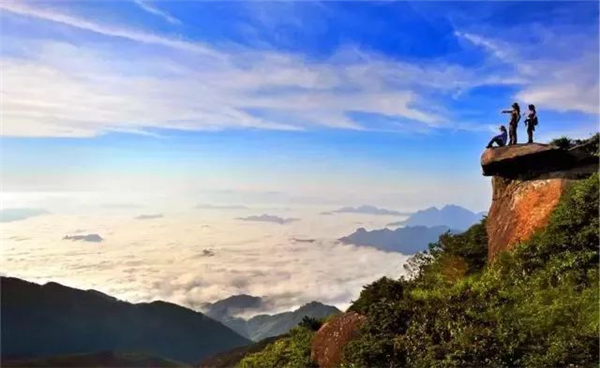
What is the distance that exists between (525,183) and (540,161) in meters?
1.08

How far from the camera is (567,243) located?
735 inches

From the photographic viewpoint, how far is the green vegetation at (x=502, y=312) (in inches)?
553

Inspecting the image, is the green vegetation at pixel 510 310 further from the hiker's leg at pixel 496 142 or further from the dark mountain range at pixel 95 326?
the dark mountain range at pixel 95 326

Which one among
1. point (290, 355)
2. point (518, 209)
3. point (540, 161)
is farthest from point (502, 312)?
point (540, 161)

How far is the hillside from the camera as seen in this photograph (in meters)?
14.3

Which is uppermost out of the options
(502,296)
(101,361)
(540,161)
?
(540,161)

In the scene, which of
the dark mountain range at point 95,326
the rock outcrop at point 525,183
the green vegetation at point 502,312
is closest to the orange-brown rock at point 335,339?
the green vegetation at point 502,312

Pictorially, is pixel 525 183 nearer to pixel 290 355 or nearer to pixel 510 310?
pixel 510 310

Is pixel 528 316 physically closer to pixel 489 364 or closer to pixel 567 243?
pixel 489 364

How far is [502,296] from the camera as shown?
57.0 feet

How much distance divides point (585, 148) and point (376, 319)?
12400 millimetres

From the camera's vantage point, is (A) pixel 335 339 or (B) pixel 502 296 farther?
(A) pixel 335 339

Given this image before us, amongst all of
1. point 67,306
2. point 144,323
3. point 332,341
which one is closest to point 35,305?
point 67,306

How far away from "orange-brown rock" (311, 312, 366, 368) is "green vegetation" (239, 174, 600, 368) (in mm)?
456
